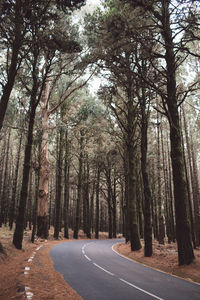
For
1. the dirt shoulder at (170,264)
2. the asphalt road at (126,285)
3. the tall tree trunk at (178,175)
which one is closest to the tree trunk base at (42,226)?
the dirt shoulder at (170,264)

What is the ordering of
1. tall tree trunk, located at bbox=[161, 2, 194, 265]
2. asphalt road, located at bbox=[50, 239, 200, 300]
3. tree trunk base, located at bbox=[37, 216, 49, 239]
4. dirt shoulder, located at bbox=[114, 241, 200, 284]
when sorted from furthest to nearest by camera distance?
tree trunk base, located at bbox=[37, 216, 49, 239]
tall tree trunk, located at bbox=[161, 2, 194, 265]
dirt shoulder, located at bbox=[114, 241, 200, 284]
asphalt road, located at bbox=[50, 239, 200, 300]

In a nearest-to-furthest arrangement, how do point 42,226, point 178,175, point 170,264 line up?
1. point 178,175
2. point 170,264
3. point 42,226

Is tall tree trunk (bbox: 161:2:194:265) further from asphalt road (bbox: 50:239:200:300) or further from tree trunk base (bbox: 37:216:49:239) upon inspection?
tree trunk base (bbox: 37:216:49:239)

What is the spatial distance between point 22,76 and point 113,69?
618cm

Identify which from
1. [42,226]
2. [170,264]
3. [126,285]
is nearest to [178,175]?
[170,264]

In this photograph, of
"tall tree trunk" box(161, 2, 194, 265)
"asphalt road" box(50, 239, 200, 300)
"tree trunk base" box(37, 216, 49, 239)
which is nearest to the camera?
"asphalt road" box(50, 239, 200, 300)

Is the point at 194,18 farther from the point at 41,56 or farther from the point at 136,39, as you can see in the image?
the point at 41,56

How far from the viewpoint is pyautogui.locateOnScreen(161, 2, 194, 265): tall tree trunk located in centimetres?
999

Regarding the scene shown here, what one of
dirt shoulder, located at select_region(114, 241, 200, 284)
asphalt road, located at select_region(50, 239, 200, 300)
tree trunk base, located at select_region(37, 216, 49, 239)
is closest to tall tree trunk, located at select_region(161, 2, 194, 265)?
dirt shoulder, located at select_region(114, 241, 200, 284)

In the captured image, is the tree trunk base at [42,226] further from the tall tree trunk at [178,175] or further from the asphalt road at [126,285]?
the tall tree trunk at [178,175]

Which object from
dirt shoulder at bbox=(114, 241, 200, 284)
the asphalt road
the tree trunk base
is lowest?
dirt shoulder at bbox=(114, 241, 200, 284)

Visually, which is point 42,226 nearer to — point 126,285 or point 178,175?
point 178,175

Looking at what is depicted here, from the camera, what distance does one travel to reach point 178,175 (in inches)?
421

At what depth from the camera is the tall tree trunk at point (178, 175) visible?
9992 mm
